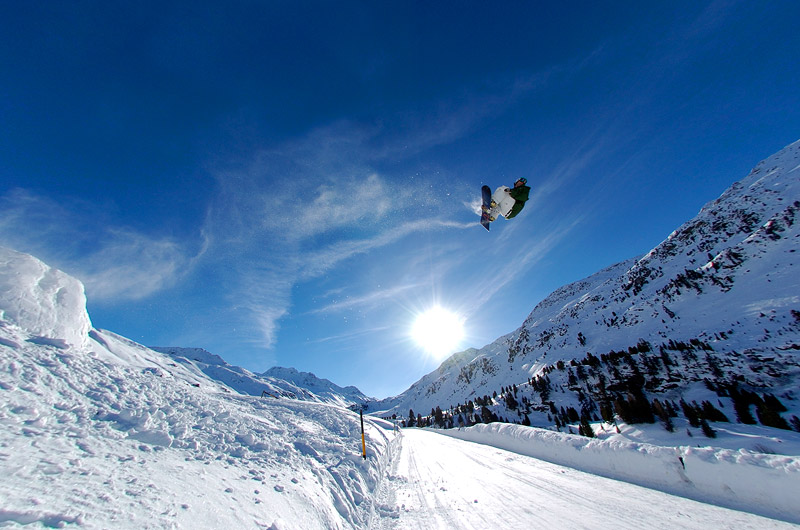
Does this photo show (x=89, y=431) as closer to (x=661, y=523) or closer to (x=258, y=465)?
(x=258, y=465)

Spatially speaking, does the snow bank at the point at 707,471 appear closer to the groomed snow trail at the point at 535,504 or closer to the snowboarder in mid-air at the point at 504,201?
the groomed snow trail at the point at 535,504

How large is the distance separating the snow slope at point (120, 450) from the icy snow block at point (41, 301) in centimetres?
3

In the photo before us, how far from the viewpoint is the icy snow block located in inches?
281

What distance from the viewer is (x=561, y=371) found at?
52.0 m

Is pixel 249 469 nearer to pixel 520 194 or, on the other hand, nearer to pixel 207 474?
pixel 207 474

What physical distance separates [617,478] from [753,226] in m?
80.4

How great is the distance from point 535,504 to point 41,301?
1393 centimetres

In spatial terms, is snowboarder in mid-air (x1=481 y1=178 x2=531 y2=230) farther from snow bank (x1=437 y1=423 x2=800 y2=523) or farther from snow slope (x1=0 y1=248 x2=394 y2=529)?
snow slope (x1=0 y1=248 x2=394 y2=529)

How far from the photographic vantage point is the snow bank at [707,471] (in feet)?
22.4

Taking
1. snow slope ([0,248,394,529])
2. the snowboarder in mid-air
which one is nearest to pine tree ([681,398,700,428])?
the snowboarder in mid-air

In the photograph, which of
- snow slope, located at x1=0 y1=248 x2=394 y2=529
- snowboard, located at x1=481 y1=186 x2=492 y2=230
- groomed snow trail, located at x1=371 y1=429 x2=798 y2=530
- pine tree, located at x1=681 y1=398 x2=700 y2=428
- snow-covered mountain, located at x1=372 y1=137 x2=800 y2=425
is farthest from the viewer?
snow-covered mountain, located at x1=372 y1=137 x2=800 y2=425

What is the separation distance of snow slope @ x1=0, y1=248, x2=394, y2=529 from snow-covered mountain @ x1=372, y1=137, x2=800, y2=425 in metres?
34.8

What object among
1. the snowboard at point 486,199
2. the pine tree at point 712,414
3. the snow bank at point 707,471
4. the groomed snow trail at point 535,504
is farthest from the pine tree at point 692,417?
the snowboard at point 486,199

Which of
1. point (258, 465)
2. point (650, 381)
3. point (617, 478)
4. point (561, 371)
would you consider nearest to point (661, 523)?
point (617, 478)
